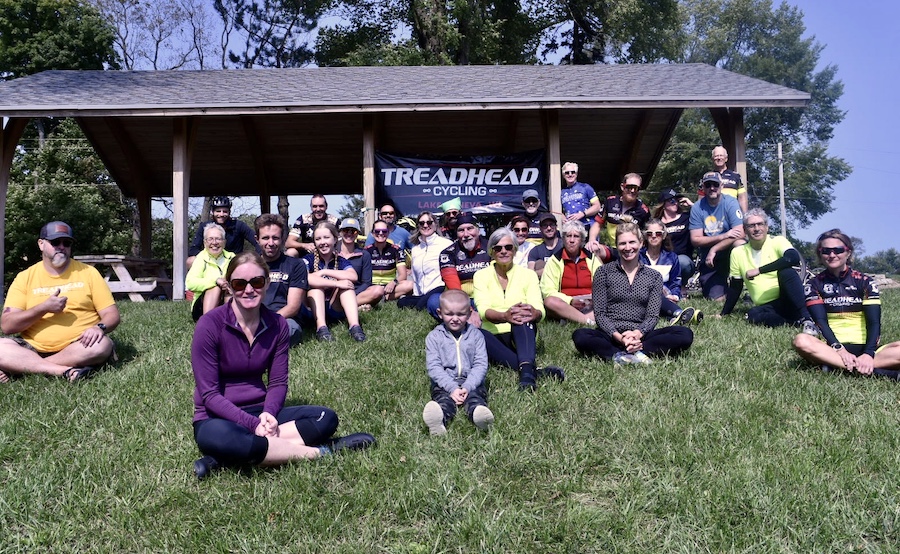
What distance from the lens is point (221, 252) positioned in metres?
7.55

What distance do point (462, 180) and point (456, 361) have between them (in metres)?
8.53

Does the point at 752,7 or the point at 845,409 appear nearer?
the point at 845,409

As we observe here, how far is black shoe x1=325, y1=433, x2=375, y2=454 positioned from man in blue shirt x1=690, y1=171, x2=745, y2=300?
6.48 m

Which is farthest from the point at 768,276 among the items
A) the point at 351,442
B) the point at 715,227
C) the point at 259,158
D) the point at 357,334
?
the point at 259,158

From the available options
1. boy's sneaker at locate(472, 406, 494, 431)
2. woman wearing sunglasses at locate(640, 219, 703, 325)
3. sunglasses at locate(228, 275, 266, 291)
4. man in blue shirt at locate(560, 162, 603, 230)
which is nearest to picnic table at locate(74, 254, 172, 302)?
man in blue shirt at locate(560, 162, 603, 230)

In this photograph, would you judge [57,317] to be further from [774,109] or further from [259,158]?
[774,109]

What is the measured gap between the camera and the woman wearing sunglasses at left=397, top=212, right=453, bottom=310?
916 centimetres

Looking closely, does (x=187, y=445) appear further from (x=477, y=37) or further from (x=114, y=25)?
(x=114, y=25)

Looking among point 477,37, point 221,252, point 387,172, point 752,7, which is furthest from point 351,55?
point 752,7

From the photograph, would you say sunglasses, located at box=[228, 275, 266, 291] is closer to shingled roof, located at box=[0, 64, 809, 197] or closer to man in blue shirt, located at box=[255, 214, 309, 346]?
man in blue shirt, located at box=[255, 214, 309, 346]

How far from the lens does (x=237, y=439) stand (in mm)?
3926

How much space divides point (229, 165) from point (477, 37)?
14410 mm

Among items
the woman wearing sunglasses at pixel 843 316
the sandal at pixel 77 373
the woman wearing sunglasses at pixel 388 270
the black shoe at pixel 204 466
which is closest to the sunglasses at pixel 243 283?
the black shoe at pixel 204 466

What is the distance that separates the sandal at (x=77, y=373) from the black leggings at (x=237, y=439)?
95.1 inches
